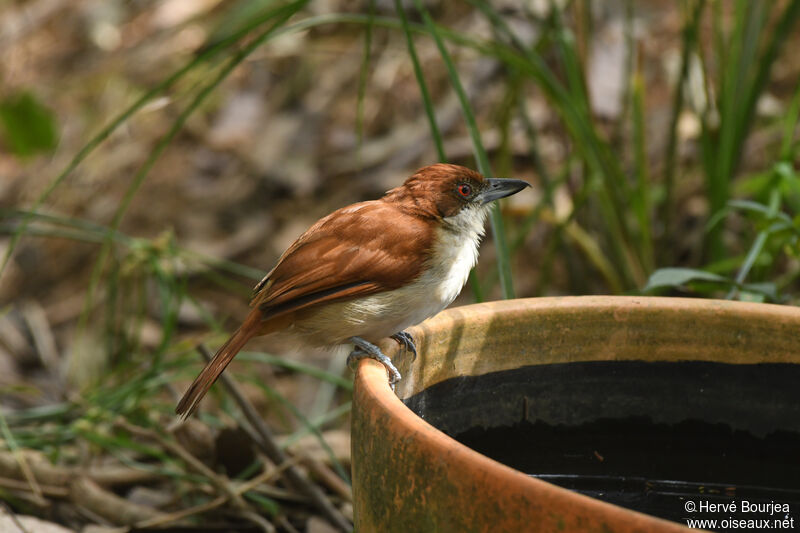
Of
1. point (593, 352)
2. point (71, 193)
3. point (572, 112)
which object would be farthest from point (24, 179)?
point (593, 352)

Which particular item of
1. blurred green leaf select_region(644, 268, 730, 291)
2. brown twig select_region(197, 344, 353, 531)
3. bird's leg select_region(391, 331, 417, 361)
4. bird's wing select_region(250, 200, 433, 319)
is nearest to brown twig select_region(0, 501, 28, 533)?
brown twig select_region(197, 344, 353, 531)

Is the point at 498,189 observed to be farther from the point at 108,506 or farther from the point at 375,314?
the point at 108,506

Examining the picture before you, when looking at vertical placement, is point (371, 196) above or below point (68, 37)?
below

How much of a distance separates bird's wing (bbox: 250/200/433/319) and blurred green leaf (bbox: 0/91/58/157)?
3850mm

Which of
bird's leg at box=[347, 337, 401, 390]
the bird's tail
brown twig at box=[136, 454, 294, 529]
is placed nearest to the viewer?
bird's leg at box=[347, 337, 401, 390]

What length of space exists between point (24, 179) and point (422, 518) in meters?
4.95

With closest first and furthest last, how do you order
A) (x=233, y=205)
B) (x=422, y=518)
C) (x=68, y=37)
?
1. (x=422, y=518)
2. (x=233, y=205)
3. (x=68, y=37)

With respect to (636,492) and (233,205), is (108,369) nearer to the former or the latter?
(233,205)

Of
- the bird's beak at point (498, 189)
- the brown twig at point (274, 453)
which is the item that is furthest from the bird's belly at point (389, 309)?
the brown twig at point (274, 453)

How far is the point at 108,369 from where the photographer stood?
3.56m

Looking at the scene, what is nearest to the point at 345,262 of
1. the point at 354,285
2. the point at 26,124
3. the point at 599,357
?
the point at 354,285

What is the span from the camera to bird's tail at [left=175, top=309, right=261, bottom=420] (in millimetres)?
1911

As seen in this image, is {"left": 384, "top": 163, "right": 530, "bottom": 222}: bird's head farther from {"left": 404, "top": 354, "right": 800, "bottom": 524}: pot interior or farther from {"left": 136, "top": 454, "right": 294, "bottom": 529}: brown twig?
{"left": 136, "top": 454, "right": 294, "bottom": 529}: brown twig

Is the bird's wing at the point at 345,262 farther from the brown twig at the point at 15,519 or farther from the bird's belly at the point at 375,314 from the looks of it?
the brown twig at the point at 15,519
